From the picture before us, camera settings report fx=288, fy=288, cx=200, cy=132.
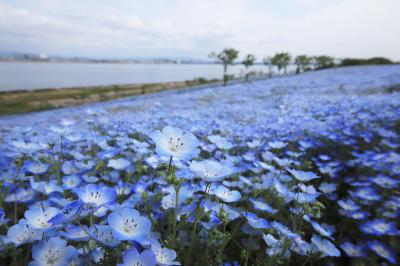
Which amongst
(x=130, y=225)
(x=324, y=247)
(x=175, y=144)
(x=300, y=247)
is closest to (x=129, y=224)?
(x=130, y=225)

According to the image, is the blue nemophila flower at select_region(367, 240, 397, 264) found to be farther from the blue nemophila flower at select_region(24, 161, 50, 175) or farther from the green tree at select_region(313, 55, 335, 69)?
the green tree at select_region(313, 55, 335, 69)

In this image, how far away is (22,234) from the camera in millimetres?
1172

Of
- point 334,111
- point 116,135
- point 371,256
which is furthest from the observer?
point 334,111

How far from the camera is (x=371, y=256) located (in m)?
2.04

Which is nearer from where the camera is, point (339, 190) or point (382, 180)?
point (382, 180)

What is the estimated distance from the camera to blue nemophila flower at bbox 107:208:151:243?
3.08 ft

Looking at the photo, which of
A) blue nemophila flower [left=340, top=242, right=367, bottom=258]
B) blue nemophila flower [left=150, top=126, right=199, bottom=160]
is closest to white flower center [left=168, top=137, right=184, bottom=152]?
blue nemophila flower [left=150, top=126, right=199, bottom=160]

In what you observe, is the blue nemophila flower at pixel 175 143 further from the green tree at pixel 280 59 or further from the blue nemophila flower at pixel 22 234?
the green tree at pixel 280 59

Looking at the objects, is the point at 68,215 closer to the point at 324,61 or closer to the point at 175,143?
the point at 175,143

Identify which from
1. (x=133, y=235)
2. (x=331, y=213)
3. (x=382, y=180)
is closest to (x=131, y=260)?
(x=133, y=235)

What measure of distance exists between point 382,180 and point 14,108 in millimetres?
20801

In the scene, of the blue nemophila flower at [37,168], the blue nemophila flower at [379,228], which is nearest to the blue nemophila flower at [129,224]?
the blue nemophila flower at [37,168]

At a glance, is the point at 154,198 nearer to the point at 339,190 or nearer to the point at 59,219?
the point at 59,219

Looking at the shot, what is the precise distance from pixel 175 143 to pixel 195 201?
329mm
